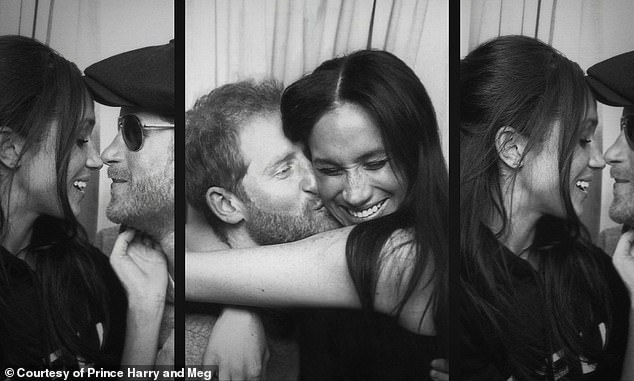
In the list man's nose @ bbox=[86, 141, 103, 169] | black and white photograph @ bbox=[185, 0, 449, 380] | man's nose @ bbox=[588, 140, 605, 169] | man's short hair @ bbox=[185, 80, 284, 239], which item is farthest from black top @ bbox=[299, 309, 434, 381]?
man's nose @ bbox=[86, 141, 103, 169]

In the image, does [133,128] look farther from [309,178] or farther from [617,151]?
[617,151]

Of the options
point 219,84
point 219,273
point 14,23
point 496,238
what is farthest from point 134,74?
point 496,238

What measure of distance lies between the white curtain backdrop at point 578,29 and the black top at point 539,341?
0.39m

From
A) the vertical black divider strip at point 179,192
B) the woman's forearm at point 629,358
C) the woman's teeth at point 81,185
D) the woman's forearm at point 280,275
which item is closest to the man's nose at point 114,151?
the woman's teeth at point 81,185

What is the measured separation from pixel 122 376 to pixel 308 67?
158 cm

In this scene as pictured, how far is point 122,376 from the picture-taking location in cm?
303

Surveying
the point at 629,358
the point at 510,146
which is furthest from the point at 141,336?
the point at 629,358

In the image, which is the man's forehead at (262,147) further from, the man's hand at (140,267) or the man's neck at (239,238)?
the man's hand at (140,267)

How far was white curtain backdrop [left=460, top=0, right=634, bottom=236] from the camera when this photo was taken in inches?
120

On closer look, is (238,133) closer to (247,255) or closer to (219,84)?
→ (219,84)

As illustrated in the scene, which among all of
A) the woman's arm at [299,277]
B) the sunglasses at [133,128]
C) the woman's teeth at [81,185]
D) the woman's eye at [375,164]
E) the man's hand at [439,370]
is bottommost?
the man's hand at [439,370]

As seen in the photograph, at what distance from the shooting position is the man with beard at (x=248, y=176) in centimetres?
306

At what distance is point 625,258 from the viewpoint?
9.93ft

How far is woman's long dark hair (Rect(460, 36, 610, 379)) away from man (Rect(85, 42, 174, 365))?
1.29 m
